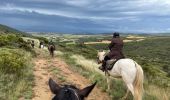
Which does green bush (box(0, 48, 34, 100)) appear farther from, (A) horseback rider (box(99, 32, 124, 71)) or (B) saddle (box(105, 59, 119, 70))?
(A) horseback rider (box(99, 32, 124, 71))

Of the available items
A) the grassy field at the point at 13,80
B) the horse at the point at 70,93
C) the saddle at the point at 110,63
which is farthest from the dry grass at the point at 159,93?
the horse at the point at 70,93

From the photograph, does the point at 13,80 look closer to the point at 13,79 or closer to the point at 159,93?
the point at 13,79

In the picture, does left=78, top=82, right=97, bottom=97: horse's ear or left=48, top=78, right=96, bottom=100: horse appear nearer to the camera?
left=48, top=78, right=96, bottom=100: horse

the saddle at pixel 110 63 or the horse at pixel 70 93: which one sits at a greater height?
the horse at pixel 70 93

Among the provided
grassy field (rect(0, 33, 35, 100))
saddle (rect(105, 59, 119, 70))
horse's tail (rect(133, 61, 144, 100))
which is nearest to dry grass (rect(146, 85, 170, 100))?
horse's tail (rect(133, 61, 144, 100))

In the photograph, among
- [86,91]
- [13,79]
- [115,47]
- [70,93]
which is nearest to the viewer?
[70,93]

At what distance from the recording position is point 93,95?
1334 centimetres

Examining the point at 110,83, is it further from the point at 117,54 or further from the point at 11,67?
the point at 11,67

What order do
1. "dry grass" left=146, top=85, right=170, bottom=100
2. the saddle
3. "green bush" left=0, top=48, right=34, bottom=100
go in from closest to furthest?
"green bush" left=0, top=48, right=34, bottom=100 → "dry grass" left=146, top=85, right=170, bottom=100 → the saddle

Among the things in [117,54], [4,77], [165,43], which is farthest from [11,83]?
[165,43]

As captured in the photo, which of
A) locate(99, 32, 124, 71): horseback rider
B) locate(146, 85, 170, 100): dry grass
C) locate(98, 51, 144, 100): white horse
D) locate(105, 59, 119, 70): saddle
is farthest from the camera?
locate(99, 32, 124, 71): horseback rider

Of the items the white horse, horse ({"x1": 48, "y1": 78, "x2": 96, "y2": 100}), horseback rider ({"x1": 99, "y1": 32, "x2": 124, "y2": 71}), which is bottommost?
the white horse

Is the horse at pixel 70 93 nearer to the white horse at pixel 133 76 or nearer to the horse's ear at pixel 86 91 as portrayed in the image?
the horse's ear at pixel 86 91

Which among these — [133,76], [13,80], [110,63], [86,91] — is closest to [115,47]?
[110,63]
